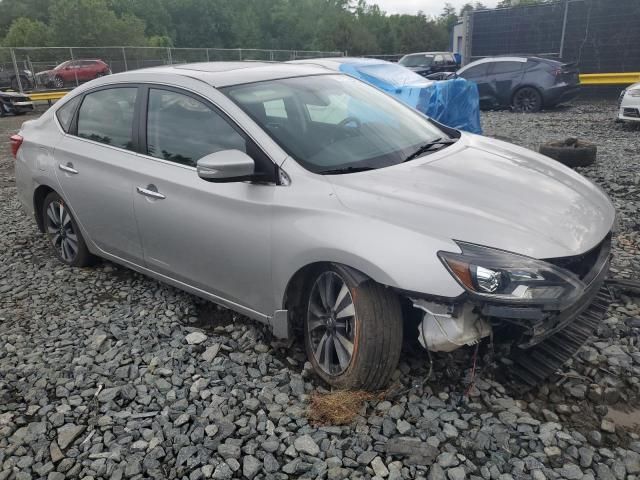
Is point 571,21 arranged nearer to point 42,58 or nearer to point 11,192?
point 11,192

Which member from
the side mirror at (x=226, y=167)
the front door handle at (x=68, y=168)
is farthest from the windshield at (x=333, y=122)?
the front door handle at (x=68, y=168)

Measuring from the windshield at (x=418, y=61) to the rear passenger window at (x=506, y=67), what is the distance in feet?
16.2

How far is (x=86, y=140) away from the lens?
414cm

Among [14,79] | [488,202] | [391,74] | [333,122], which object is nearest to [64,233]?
[333,122]

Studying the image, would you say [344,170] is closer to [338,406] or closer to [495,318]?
[495,318]

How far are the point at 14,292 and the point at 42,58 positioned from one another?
22136 mm

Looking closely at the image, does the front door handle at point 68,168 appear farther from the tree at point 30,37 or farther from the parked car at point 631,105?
the tree at point 30,37

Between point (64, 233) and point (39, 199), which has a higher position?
point (39, 199)

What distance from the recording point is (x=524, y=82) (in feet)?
46.6

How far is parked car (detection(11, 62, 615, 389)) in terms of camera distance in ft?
8.04

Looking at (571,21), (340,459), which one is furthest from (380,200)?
(571,21)

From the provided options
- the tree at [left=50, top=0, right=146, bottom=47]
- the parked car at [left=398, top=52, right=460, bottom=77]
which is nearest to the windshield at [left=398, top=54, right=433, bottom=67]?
the parked car at [left=398, top=52, right=460, bottom=77]

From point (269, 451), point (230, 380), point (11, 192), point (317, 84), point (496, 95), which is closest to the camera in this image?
point (269, 451)

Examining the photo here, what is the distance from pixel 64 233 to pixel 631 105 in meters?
9.93
